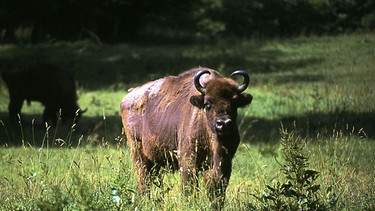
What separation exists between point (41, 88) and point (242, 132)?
522 cm

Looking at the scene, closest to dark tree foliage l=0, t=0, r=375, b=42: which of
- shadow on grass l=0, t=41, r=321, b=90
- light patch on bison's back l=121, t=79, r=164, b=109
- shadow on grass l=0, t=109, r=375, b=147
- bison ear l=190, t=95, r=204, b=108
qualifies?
shadow on grass l=0, t=41, r=321, b=90

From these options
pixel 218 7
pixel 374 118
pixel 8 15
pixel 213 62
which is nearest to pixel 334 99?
pixel 374 118

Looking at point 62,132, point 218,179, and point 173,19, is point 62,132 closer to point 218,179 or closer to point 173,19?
point 218,179

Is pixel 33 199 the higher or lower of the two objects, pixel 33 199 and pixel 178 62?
the higher

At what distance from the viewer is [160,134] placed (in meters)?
9.34

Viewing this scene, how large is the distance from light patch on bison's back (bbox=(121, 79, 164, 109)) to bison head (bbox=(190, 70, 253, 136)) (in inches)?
49.4

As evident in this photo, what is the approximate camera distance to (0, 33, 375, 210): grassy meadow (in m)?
7.59

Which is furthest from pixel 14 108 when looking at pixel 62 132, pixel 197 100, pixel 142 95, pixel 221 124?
pixel 221 124

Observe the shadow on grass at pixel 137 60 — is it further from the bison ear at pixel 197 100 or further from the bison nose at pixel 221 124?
the bison nose at pixel 221 124

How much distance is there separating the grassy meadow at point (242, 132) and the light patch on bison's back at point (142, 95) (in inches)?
27.4

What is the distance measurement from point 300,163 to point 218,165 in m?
1.52

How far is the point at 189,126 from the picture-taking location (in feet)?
28.7

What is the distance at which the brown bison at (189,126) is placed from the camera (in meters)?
8.27

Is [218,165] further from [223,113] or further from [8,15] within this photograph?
[8,15]
